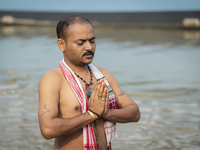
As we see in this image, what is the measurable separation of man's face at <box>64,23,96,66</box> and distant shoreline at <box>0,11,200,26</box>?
14407 millimetres

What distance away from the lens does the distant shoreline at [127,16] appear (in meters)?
16.3

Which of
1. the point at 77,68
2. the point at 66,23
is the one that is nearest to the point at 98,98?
the point at 77,68

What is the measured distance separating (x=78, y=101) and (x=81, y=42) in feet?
1.52

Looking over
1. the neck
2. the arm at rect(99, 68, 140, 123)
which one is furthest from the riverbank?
the neck

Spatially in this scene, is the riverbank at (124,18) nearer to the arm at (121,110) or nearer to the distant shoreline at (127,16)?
the distant shoreline at (127,16)

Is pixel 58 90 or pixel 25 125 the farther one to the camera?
pixel 25 125

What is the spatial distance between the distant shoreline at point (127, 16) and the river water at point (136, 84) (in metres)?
2.33

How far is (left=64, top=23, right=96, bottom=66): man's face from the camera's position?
228 cm

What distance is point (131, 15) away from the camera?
17.6 m

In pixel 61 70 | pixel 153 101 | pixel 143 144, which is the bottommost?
pixel 143 144

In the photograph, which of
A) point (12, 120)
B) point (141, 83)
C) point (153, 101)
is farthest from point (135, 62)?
point (12, 120)

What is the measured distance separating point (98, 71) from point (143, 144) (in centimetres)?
232

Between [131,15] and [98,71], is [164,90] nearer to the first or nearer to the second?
[98,71]

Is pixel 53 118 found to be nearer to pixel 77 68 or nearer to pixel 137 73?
pixel 77 68
